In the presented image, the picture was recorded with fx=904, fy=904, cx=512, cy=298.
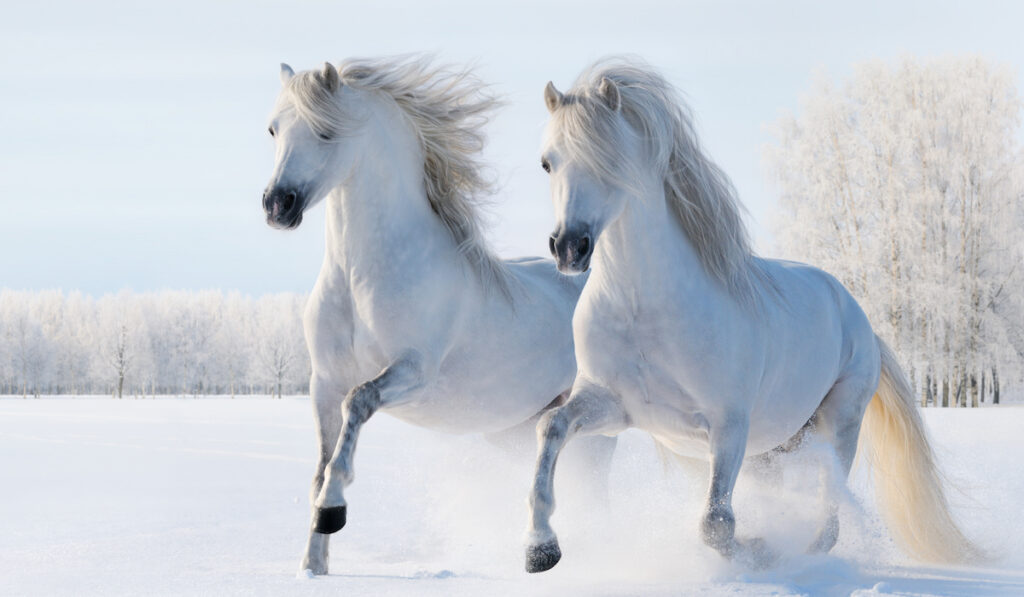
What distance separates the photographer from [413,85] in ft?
15.8

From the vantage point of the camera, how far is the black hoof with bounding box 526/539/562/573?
312cm

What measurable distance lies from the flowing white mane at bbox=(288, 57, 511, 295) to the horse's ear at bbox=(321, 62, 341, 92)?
0.12 m

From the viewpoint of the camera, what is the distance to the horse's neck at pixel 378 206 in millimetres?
4457

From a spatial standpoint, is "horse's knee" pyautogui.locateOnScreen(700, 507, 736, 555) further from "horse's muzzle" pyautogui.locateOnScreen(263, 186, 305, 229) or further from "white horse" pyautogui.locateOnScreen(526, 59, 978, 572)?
"horse's muzzle" pyautogui.locateOnScreen(263, 186, 305, 229)

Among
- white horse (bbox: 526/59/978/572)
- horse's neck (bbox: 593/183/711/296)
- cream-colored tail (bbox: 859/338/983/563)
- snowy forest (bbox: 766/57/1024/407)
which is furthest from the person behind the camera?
snowy forest (bbox: 766/57/1024/407)

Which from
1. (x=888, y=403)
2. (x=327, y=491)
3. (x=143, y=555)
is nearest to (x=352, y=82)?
(x=327, y=491)

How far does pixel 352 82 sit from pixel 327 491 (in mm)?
2053

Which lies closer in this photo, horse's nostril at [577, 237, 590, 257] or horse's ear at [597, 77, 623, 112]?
horse's nostril at [577, 237, 590, 257]

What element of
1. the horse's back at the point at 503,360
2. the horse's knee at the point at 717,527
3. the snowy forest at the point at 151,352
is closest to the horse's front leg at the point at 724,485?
the horse's knee at the point at 717,527

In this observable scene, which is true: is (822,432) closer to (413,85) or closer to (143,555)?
(413,85)

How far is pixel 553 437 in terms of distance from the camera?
11.1ft

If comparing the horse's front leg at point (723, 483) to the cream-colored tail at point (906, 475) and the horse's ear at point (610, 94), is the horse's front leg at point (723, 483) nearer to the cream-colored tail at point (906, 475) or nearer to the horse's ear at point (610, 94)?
the horse's ear at point (610, 94)

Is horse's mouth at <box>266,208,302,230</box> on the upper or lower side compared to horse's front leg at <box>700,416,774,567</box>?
upper

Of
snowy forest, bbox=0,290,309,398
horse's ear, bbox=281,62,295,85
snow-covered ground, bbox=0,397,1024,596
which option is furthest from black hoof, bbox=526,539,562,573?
snowy forest, bbox=0,290,309,398
